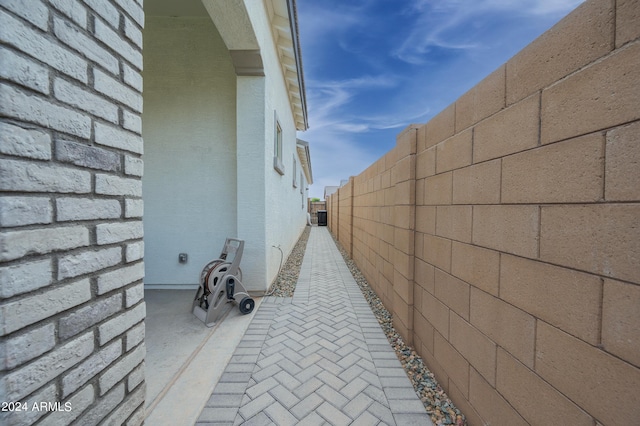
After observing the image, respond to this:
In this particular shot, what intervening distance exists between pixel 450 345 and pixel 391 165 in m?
2.12

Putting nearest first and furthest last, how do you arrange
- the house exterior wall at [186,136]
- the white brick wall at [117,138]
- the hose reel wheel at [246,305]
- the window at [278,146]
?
the white brick wall at [117,138]
the hose reel wheel at [246,305]
the house exterior wall at [186,136]
the window at [278,146]

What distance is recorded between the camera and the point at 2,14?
0.72m

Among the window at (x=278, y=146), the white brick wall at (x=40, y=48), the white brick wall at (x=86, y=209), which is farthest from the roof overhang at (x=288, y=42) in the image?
the white brick wall at (x=86, y=209)

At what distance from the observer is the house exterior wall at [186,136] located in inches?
149

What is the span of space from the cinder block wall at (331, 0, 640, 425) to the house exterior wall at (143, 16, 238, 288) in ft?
10.5

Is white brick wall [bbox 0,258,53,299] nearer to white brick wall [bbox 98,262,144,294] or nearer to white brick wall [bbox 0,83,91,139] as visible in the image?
white brick wall [bbox 98,262,144,294]

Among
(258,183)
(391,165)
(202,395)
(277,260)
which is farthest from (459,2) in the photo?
(202,395)

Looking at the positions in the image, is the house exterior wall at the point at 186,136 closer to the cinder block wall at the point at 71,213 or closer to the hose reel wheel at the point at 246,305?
the hose reel wheel at the point at 246,305

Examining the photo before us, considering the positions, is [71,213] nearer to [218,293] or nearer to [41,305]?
[41,305]

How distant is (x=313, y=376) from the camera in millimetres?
2012

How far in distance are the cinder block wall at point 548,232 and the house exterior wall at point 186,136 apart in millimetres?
3186

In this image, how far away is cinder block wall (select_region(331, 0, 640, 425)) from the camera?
816 millimetres

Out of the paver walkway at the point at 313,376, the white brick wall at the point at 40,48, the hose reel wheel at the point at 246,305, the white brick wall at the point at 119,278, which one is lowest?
the paver walkway at the point at 313,376

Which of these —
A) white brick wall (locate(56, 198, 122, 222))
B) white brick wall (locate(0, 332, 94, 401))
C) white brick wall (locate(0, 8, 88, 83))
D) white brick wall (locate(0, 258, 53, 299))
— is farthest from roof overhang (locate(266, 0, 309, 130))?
white brick wall (locate(0, 332, 94, 401))
